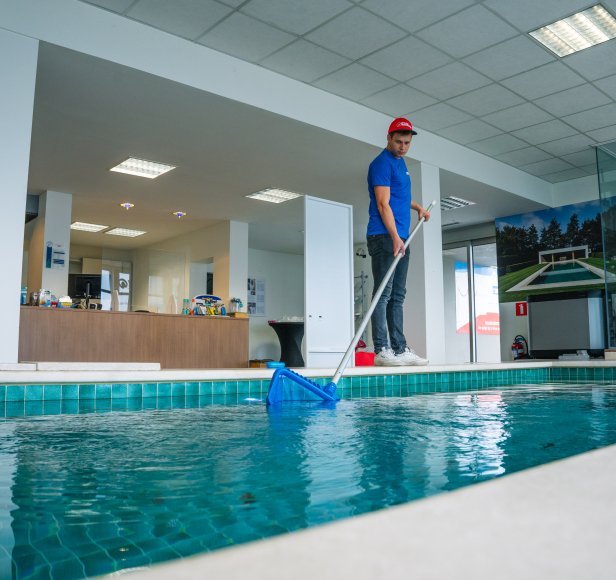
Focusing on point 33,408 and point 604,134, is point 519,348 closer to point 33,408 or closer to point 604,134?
point 604,134

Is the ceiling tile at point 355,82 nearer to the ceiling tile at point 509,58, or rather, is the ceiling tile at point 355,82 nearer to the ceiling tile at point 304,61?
the ceiling tile at point 304,61

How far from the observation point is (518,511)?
44cm

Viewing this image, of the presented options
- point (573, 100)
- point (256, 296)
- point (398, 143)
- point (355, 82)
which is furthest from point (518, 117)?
point (256, 296)

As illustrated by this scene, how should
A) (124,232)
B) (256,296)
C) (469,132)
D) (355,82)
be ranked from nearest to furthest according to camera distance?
(355,82) < (469,132) < (124,232) < (256,296)

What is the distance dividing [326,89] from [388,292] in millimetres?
2467

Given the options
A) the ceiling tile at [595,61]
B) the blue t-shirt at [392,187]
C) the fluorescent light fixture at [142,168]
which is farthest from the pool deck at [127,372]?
the fluorescent light fixture at [142,168]

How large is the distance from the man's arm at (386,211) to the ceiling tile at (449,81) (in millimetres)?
1725

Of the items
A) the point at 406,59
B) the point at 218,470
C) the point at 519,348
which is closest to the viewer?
the point at 218,470

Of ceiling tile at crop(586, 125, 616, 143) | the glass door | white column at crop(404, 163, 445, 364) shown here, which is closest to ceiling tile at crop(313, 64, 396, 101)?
white column at crop(404, 163, 445, 364)

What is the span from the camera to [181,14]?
4.55 meters

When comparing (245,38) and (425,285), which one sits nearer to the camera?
(245,38)

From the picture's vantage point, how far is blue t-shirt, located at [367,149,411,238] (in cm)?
455

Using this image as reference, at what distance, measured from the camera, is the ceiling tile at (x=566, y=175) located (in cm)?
859

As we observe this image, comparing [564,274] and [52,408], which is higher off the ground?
[564,274]
